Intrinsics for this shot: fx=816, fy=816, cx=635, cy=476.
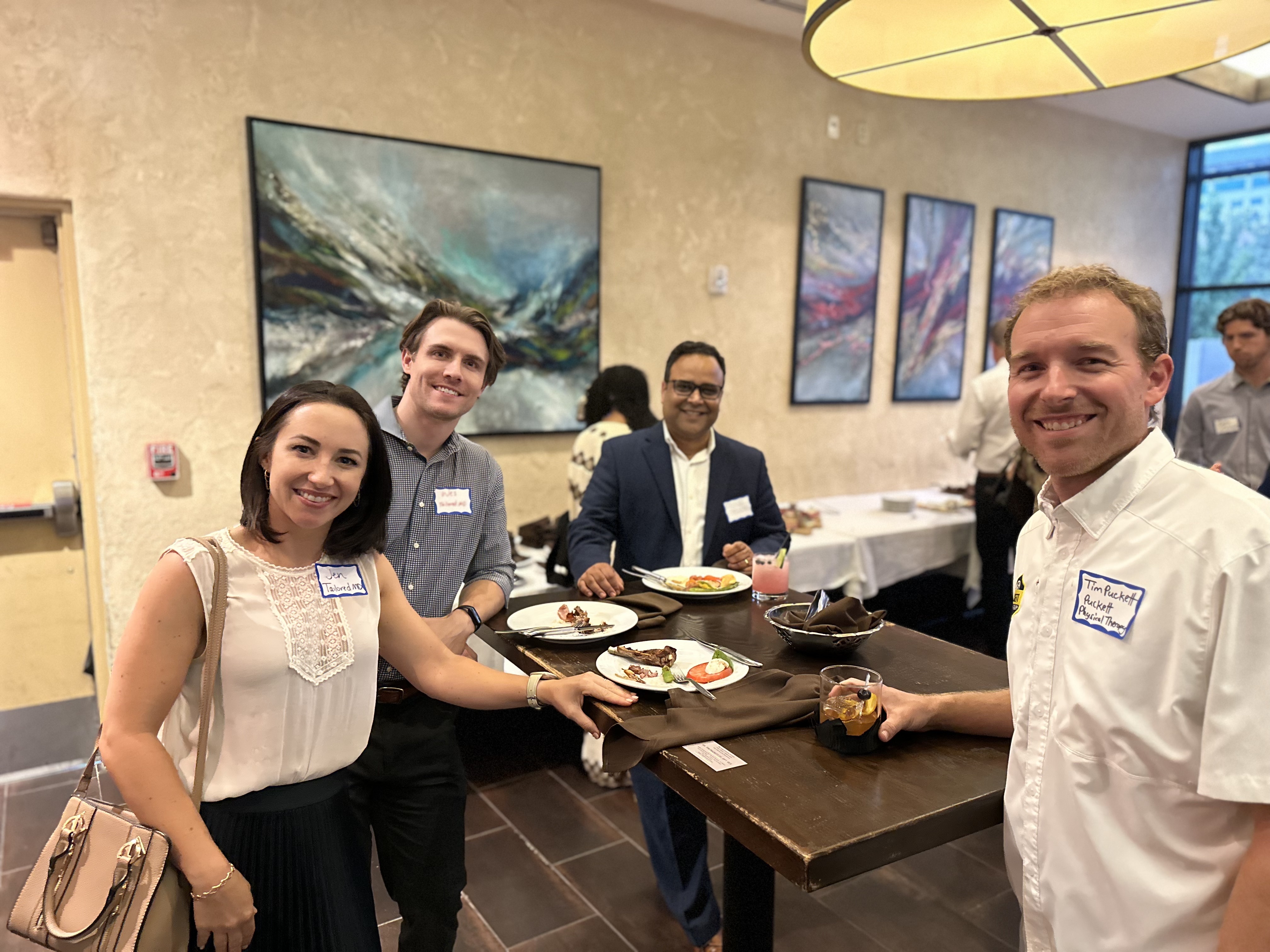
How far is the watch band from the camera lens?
5.02 feet

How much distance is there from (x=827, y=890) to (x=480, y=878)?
1.07 meters

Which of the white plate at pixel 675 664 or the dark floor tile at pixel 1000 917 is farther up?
the white plate at pixel 675 664

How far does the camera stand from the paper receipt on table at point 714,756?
122cm

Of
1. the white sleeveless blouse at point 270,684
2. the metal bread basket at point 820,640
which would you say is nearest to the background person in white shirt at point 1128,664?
the metal bread basket at point 820,640

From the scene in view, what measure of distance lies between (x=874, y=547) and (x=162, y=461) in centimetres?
323

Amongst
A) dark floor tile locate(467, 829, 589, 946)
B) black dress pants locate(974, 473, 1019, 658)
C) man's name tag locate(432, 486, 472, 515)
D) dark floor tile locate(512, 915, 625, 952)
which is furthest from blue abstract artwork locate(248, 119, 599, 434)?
black dress pants locate(974, 473, 1019, 658)

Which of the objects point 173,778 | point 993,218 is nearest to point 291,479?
point 173,778

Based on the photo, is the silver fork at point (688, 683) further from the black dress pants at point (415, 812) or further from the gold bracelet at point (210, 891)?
the gold bracelet at point (210, 891)

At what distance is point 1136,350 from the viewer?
1.05 metres

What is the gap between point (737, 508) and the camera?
254cm

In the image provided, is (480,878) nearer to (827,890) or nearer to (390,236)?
(827,890)

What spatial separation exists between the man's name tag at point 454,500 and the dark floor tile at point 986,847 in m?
1.95

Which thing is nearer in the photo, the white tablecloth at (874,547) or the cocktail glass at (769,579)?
the cocktail glass at (769,579)

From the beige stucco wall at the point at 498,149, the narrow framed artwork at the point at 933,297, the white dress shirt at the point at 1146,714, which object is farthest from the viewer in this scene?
the narrow framed artwork at the point at 933,297
